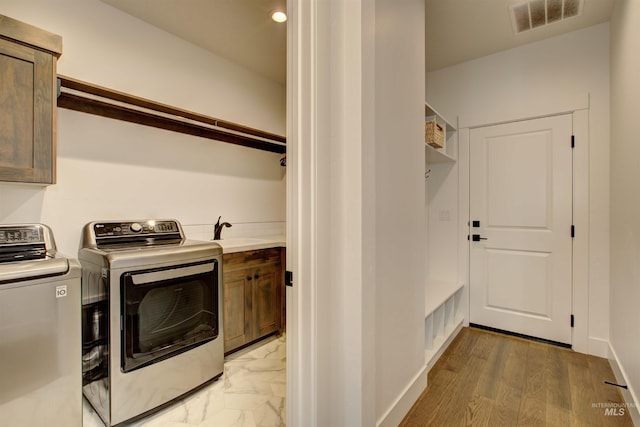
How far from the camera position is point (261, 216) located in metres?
3.34

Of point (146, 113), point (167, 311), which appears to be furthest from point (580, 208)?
point (146, 113)

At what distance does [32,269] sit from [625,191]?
10.7 ft

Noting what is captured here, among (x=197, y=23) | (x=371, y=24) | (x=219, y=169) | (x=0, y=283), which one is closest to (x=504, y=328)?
(x=371, y=24)

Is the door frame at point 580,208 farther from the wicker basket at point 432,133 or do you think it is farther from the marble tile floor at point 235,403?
the marble tile floor at point 235,403

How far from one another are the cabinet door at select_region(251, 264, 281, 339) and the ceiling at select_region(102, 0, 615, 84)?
1.98 metres

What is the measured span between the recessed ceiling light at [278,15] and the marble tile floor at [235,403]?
2.62 meters

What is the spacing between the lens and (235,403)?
184 centimetres

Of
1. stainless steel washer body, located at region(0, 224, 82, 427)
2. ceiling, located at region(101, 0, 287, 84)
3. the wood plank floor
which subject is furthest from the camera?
ceiling, located at region(101, 0, 287, 84)

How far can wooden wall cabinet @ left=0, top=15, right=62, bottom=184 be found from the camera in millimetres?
1535

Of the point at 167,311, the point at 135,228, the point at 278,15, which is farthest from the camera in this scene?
the point at 278,15

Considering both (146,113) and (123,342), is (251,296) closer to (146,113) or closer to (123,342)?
(123,342)

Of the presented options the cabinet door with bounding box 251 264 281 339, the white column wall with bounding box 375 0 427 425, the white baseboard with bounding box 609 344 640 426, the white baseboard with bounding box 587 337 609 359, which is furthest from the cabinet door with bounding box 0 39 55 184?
the white baseboard with bounding box 587 337 609 359

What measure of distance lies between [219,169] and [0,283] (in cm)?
184

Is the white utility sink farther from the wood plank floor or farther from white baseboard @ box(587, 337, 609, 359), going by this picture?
white baseboard @ box(587, 337, 609, 359)
